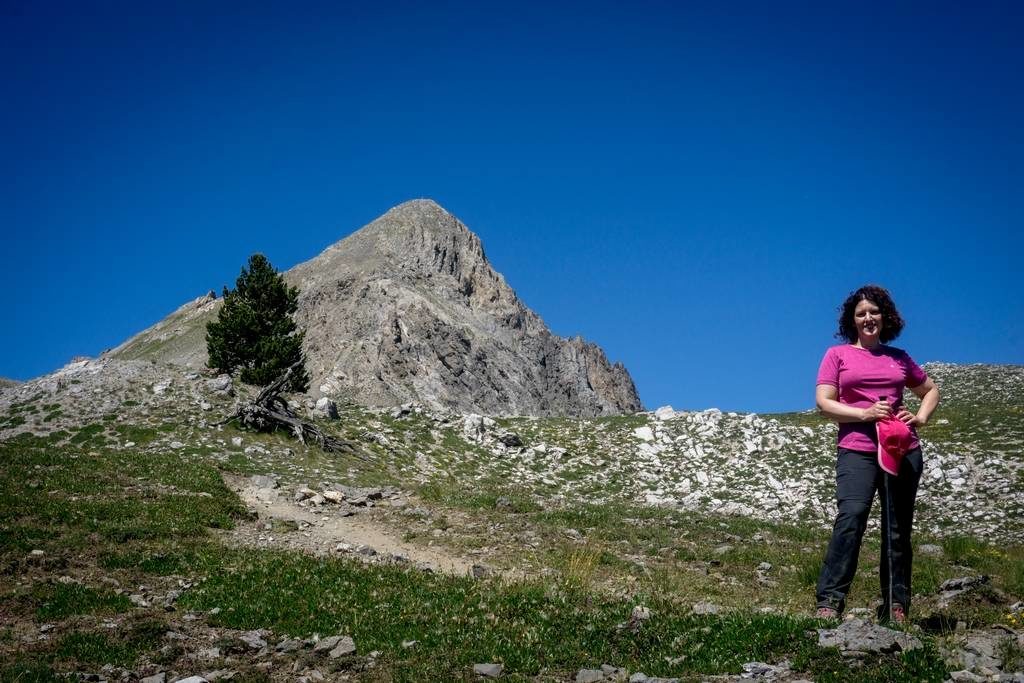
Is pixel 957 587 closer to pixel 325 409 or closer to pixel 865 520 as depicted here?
pixel 865 520

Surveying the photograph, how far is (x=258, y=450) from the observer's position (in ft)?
79.9

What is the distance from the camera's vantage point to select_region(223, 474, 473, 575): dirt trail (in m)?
14.5

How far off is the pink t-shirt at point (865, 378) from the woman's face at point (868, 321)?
0.47 ft

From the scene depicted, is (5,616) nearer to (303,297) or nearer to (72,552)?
(72,552)

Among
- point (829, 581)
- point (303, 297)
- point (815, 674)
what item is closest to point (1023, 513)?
point (829, 581)

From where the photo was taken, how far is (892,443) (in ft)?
27.2

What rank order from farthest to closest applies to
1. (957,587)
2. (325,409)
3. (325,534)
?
(325,409)
(325,534)
(957,587)

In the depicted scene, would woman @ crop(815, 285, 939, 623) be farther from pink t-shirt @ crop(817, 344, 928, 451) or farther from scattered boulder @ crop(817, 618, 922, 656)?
scattered boulder @ crop(817, 618, 922, 656)

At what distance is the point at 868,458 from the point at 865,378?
99cm

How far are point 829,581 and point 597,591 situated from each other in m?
3.20

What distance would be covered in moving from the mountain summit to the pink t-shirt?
77.7 meters

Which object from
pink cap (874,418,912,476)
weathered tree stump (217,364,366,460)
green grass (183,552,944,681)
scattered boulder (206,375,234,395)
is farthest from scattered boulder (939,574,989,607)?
scattered boulder (206,375,234,395)

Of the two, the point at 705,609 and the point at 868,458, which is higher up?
the point at 868,458

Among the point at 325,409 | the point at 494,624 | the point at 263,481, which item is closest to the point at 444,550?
the point at 494,624
